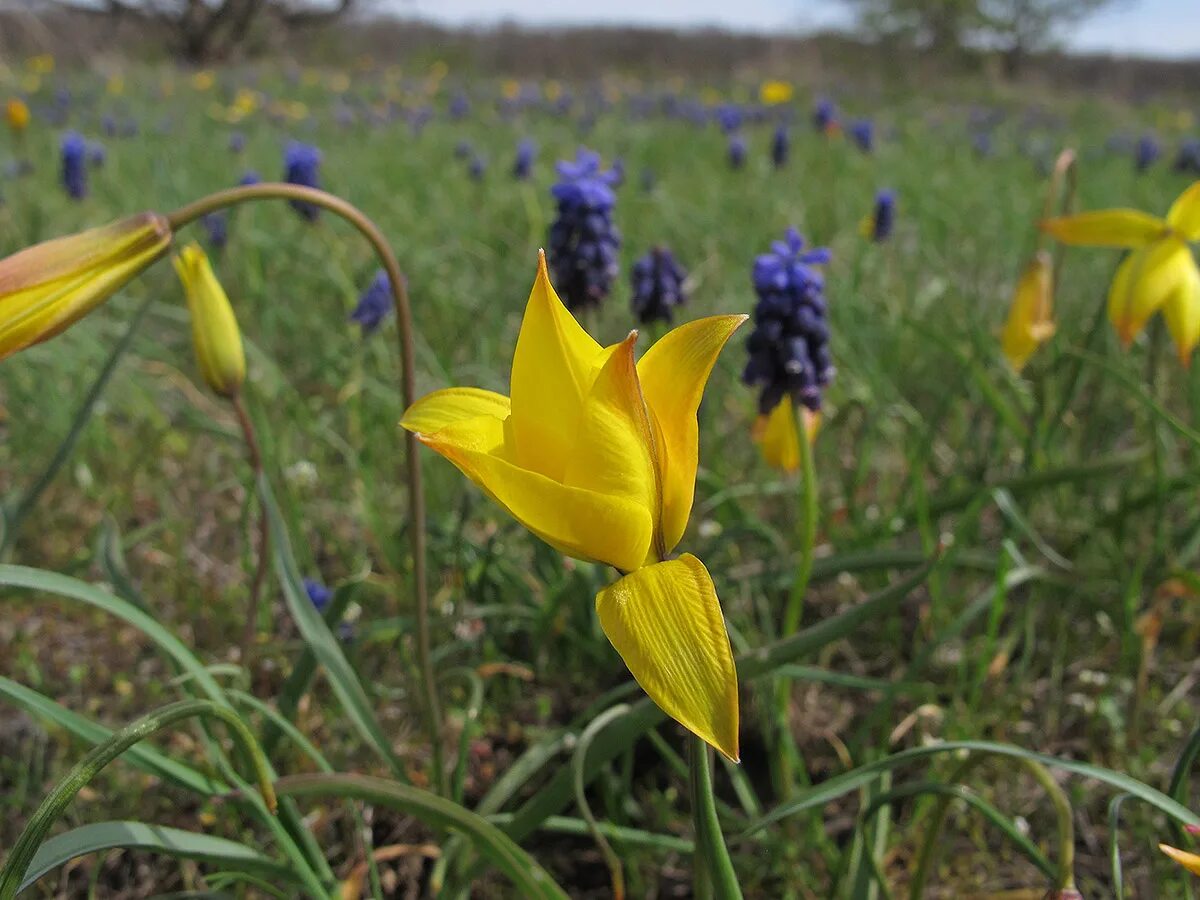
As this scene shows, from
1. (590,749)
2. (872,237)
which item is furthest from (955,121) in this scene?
(590,749)

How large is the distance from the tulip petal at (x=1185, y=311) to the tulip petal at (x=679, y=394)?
1.20 metres

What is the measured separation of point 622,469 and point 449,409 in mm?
193

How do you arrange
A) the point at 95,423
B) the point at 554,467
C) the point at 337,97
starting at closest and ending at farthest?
the point at 554,467, the point at 95,423, the point at 337,97

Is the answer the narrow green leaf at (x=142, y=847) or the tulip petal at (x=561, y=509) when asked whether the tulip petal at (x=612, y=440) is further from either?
the narrow green leaf at (x=142, y=847)

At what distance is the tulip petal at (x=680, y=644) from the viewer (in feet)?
2.30

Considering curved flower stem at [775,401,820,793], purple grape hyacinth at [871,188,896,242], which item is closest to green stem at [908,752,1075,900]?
curved flower stem at [775,401,820,793]

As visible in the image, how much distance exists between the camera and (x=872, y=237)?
3609mm

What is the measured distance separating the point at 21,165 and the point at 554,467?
5.84 m

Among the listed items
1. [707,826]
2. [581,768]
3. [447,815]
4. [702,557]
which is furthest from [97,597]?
[702,557]

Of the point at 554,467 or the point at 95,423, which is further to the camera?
the point at 95,423

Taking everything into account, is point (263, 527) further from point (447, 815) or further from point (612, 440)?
point (612, 440)

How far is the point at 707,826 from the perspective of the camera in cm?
89

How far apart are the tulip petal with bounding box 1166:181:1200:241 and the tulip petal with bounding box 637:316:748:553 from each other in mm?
1231

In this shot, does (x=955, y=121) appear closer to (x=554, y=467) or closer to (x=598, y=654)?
(x=598, y=654)
